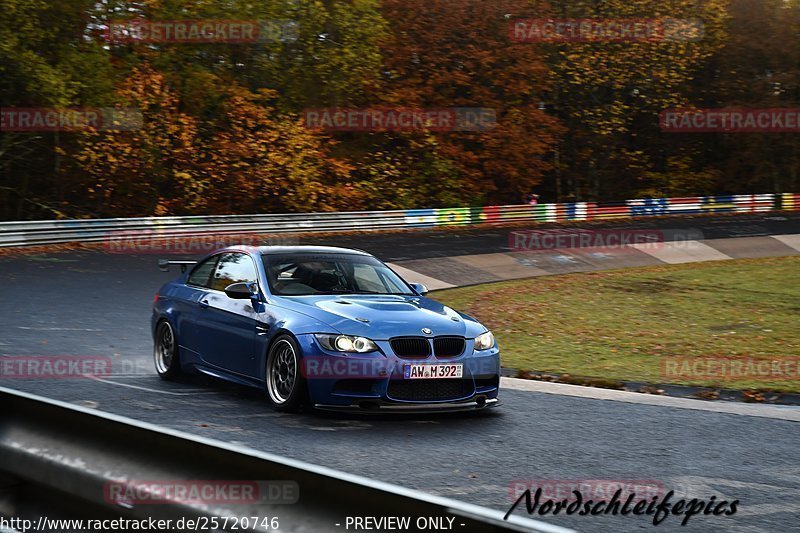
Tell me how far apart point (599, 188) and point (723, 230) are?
1640 centimetres

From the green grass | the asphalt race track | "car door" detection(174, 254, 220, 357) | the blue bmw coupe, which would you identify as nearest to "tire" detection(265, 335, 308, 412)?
the blue bmw coupe

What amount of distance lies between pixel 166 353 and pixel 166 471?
7.74 metres

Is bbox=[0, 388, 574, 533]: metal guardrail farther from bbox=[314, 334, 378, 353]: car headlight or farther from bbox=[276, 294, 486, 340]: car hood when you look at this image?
bbox=[276, 294, 486, 340]: car hood

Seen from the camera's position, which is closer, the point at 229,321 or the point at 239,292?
the point at 239,292

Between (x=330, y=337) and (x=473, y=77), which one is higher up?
(x=473, y=77)

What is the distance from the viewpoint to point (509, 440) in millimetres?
8117

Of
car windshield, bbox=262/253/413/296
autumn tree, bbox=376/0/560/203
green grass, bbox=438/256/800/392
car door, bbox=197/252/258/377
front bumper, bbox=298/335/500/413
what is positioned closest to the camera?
front bumper, bbox=298/335/500/413

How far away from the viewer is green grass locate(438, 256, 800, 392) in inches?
552

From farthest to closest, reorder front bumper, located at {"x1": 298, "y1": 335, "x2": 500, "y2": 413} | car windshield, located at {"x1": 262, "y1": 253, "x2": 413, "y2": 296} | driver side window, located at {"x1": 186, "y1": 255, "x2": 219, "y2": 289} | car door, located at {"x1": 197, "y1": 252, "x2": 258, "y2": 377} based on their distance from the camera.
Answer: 1. driver side window, located at {"x1": 186, "y1": 255, "x2": 219, "y2": 289}
2. car windshield, located at {"x1": 262, "y1": 253, "x2": 413, "y2": 296}
3. car door, located at {"x1": 197, "y1": 252, "x2": 258, "y2": 377}
4. front bumper, located at {"x1": 298, "y1": 335, "x2": 500, "y2": 413}

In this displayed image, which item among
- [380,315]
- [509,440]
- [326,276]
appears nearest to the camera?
[509,440]

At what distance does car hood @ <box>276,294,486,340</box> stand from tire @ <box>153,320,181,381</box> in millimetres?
2025

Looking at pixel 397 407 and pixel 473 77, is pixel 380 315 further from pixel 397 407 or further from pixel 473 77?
pixel 473 77

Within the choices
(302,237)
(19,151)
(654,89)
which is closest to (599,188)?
(654,89)

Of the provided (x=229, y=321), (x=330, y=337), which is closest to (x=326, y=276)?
(x=229, y=321)
